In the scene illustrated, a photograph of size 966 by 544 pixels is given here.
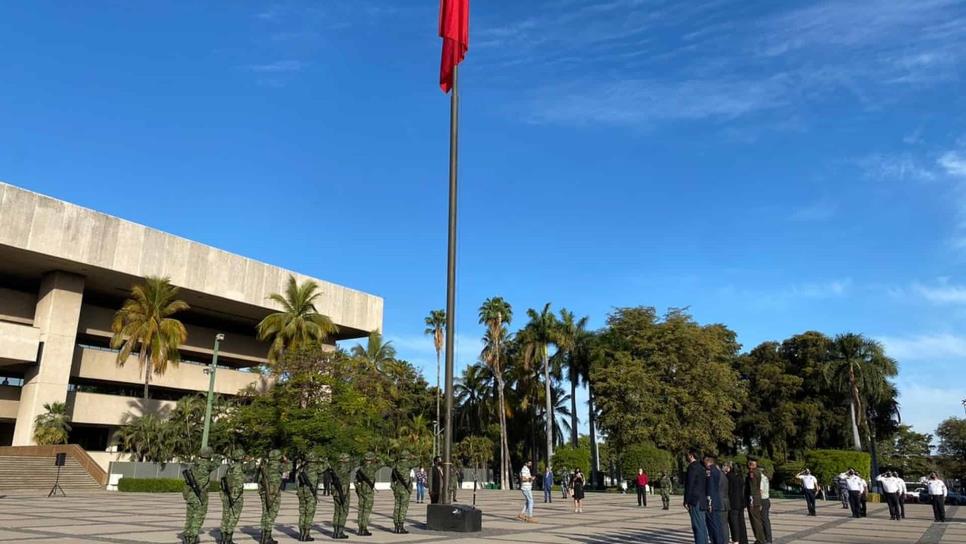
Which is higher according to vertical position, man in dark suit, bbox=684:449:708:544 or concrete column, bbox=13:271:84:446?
concrete column, bbox=13:271:84:446

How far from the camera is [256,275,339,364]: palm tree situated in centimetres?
4809

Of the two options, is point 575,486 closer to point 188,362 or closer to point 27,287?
point 188,362

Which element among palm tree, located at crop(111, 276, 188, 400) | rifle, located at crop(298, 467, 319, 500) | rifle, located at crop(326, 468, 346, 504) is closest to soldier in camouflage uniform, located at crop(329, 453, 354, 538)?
rifle, located at crop(326, 468, 346, 504)

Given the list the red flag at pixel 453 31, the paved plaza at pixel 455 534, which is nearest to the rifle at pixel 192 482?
the paved plaza at pixel 455 534

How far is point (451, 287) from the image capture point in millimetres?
16375

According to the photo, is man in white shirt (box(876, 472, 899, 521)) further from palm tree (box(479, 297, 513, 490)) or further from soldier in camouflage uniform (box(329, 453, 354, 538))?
palm tree (box(479, 297, 513, 490))

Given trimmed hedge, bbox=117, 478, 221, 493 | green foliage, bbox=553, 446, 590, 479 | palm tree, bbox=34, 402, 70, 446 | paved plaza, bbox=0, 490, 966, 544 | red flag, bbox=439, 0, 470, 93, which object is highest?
red flag, bbox=439, 0, 470, 93

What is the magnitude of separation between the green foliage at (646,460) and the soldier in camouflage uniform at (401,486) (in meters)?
32.6

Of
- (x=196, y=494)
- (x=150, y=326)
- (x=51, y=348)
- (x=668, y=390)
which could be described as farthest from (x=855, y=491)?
(x=51, y=348)

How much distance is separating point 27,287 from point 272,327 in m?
Result: 17.0

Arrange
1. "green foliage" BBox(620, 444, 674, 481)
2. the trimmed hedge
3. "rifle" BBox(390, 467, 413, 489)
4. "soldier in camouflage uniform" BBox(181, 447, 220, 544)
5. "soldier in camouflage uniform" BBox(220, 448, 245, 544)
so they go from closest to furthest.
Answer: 1. "soldier in camouflage uniform" BBox(181, 447, 220, 544)
2. "soldier in camouflage uniform" BBox(220, 448, 245, 544)
3. "rifle" BBox(390, 467, 413, 489)
4. the trimmed hedge
5. "green foliage" BBox(620, 444, 674, 481)

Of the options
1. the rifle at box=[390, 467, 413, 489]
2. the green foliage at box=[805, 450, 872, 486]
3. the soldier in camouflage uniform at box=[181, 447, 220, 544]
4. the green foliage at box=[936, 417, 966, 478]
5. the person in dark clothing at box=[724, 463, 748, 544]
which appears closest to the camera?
the soldier in camouflage uniform at box=[181, 447, 220, 544]

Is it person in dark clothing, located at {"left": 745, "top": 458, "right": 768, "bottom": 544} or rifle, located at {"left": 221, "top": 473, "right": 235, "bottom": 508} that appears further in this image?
person in dark clothing, located at {"left": 745, "top": 458, "right": 768, "bottom": 544}

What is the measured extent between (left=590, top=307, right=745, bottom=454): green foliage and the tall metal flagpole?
1322 inches
